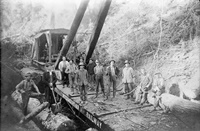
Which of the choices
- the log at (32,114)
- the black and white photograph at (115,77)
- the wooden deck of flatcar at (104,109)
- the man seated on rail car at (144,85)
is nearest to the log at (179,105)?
the black and white photograph at (115,77)

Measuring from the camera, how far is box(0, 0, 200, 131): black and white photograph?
4.79 metres

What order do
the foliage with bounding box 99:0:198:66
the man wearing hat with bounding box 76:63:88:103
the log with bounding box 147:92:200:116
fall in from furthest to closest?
the foliage with bounding box 99:0:198:66, the man wearing hat with bounding box 76:63:88:103, the log with bounding box 147:92:200:116

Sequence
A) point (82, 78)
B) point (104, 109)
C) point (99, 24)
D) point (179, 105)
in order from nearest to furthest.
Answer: point (179, 105)
point (104, 109)
point (99, 24)
point (82, 78)

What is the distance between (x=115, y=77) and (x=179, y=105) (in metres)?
2.22

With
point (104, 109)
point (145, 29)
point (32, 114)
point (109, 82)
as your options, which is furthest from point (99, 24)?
point (145, 29)

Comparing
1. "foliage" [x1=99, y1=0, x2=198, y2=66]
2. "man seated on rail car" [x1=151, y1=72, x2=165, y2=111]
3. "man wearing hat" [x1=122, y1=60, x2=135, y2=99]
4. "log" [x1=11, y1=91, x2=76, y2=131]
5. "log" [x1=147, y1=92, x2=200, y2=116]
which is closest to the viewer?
"log" [x1=147, y1=92, x2=200, y2=116]

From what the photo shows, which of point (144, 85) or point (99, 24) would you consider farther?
point (144, 85)

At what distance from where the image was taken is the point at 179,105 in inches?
181

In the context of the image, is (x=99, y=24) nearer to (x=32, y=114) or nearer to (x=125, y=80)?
(x=125, y=80)

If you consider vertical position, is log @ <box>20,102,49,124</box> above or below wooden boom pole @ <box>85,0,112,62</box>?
below

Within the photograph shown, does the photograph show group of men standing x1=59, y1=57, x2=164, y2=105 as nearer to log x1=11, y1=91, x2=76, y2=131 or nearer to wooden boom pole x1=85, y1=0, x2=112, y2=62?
wooden boom pole x1=85, y1=0, x2=112, y2=62

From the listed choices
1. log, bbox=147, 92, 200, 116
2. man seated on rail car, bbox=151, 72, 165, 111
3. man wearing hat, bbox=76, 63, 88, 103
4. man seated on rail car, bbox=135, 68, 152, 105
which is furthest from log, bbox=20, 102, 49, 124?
log, bbox=147, 92, 200, 116

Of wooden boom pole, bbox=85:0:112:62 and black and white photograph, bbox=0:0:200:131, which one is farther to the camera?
wooden boom pole, bbox=85:0:112:62

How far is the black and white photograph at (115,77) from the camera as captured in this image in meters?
4.79
